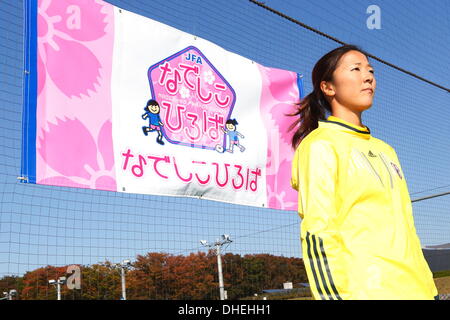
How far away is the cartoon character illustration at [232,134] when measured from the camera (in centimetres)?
291

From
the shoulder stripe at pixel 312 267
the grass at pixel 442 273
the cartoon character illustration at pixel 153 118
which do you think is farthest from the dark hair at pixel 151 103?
the grass at pixel 442 273

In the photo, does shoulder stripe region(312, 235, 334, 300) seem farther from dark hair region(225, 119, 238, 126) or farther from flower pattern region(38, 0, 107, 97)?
dark hair region(225, 119, 238, 126)

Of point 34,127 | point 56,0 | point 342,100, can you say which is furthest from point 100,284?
point 342,100

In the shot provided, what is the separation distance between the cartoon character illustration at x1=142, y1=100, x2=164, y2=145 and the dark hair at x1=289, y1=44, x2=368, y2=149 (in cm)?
111

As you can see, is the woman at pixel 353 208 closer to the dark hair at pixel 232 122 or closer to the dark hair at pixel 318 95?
the dark hair at pixel 318 95

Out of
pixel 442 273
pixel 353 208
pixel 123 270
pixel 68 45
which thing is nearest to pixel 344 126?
pixel 353 208

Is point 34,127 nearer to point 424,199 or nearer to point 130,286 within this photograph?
point 130,286

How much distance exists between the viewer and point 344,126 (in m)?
1.35

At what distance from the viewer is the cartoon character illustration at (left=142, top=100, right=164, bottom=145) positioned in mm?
2539

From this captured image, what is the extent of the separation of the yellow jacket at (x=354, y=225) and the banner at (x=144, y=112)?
1.31 m

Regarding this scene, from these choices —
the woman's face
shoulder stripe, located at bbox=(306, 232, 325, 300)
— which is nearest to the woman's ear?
the woman's face

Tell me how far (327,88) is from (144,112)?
1.33 metres

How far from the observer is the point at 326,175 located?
115 centimetres
